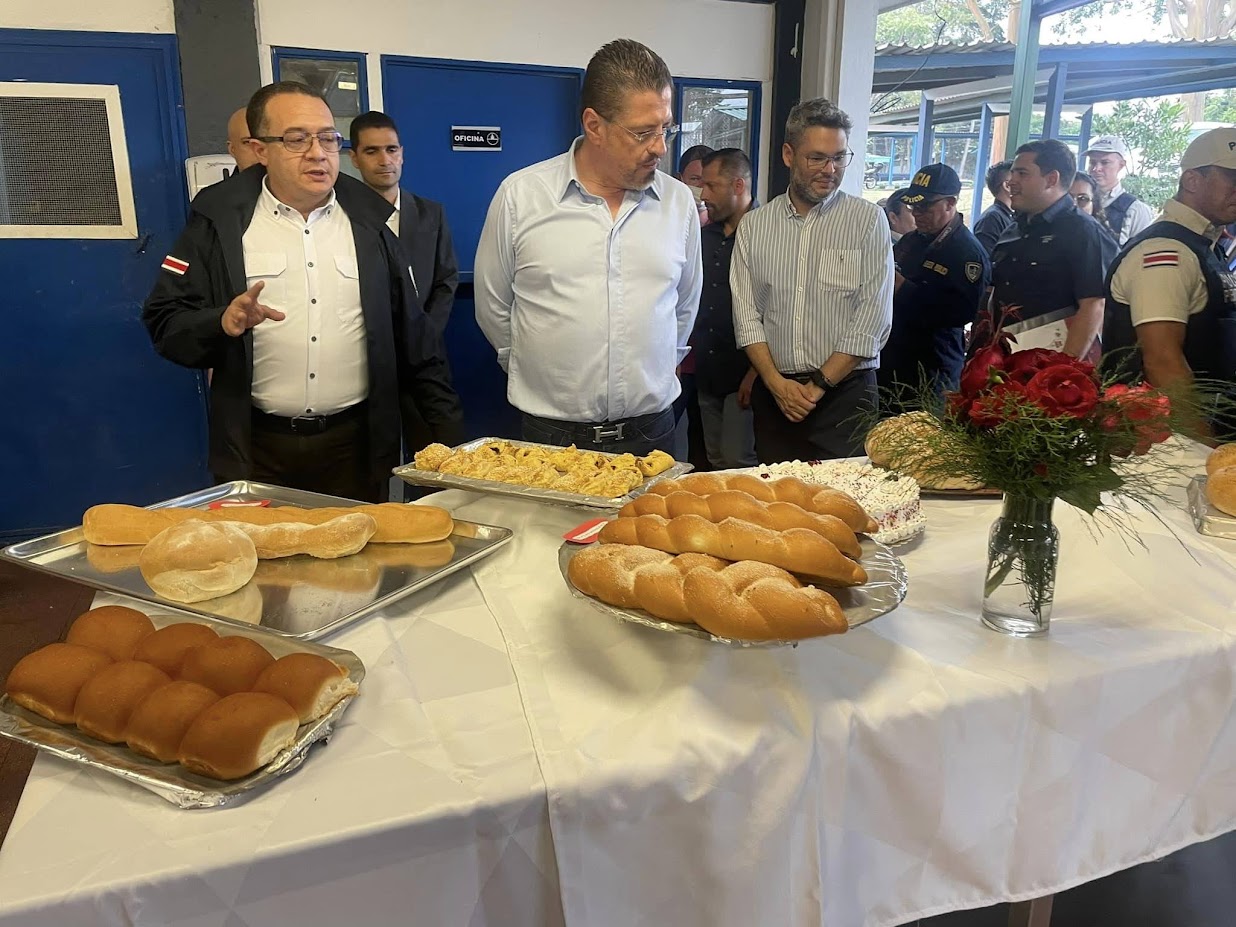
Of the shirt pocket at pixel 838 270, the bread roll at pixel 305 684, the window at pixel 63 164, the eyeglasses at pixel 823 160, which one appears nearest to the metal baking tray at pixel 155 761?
the bread roll at pixel 305 684

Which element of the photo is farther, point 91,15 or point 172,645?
point 91,15

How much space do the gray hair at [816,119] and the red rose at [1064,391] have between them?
2059mm

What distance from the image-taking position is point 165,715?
35.5 inches

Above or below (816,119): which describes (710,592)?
below

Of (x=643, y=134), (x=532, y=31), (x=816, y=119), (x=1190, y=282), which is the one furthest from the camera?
(x=532, y=31)

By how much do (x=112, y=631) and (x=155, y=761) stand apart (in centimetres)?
21

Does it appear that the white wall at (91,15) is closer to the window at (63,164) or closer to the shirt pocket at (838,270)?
the window at (63,164)

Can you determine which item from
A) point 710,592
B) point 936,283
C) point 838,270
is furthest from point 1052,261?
point 710,592

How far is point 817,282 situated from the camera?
10.0 ft

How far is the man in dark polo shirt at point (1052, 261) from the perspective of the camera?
136 inches

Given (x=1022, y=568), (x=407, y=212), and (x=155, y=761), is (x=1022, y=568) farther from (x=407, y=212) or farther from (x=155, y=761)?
(x=407, y=212)

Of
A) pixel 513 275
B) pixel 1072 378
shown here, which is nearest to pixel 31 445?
pixel 513 275

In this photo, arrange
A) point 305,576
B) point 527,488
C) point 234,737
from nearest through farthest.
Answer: point 234,737 < point 305,576 < point 527,488

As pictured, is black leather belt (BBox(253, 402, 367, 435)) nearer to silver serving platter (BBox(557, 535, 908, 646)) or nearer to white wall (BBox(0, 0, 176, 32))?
silver serving platter (BBox(557, 535, 908, 646))
